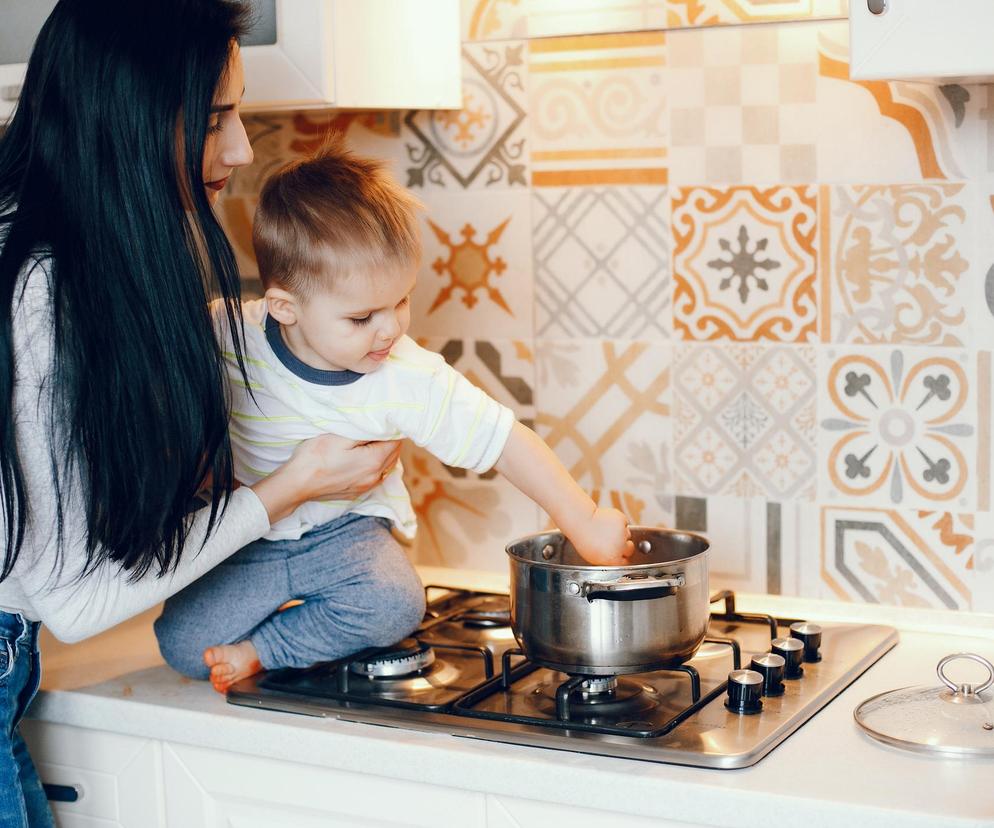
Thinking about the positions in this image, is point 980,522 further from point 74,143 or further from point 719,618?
point 74,143

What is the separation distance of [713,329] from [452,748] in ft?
2.15

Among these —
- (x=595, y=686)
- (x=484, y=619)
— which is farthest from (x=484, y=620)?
(x=595, y=686)

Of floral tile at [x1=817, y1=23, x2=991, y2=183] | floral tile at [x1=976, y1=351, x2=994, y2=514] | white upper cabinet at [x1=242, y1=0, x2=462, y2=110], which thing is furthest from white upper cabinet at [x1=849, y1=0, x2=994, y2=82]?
white upper cabinet at [x1=242, y1=0, x2=462, y2=110]

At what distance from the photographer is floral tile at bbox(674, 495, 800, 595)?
5.36 ft

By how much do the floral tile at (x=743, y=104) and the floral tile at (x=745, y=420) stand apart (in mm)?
214

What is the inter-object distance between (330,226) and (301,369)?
0.16 metres

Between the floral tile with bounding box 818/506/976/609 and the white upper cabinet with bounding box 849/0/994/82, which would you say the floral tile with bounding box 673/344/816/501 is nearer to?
the floral tile with bounding box 818/506/976/609

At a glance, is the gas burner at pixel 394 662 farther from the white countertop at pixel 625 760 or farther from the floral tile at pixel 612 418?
the floral tile at pixel 612 418

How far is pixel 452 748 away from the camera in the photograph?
121 centimetres

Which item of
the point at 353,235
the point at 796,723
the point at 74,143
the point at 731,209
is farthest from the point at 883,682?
the point at 74,143

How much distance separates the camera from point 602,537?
1359 mm

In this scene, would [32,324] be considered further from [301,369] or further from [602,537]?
[602,537]

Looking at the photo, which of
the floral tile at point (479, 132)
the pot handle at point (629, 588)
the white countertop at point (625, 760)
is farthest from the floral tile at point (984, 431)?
the floral tile at point (479, 132)

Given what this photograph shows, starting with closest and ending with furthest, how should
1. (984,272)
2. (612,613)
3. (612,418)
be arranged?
(612,613), (984,272), (612,418)
